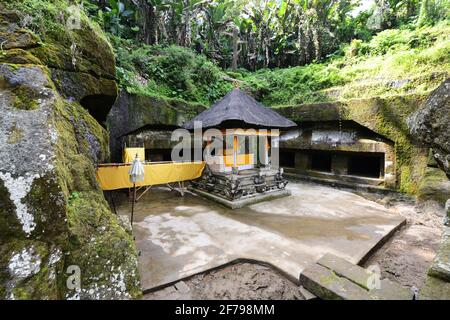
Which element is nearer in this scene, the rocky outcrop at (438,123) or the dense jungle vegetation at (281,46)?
the rocky outcrop at (438,123)

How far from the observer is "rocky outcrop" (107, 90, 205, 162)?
7789 mm

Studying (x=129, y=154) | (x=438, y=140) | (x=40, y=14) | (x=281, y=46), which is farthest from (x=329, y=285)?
(x=281, y=46)

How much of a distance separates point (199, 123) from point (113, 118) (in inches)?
118

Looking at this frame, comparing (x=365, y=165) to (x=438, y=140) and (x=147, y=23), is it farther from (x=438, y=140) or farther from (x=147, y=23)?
(x=147, y=23)

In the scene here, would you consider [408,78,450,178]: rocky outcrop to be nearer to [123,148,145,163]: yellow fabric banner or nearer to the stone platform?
the stone platform

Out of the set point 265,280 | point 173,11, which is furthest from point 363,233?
point 173,11

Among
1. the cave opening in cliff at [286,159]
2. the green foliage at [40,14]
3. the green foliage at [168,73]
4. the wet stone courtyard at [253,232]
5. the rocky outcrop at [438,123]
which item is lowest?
the wet stone courtyard at [253,232]

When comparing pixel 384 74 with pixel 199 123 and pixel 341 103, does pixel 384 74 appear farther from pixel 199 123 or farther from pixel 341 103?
pixel 199 123

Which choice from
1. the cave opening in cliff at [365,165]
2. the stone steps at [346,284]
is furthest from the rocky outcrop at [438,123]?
the cave opening in cliff at [365,165]

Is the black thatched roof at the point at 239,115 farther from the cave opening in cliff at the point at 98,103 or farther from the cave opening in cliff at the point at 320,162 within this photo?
the cave opening in cliff at the point at 320,162

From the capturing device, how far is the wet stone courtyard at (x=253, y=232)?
3.45m

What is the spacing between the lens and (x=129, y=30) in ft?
38.9

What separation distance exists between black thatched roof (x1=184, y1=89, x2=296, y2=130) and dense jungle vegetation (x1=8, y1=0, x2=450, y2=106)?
2740 millimetres

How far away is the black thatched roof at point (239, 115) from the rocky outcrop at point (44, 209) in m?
4.08
